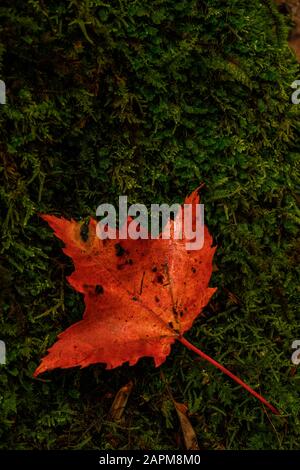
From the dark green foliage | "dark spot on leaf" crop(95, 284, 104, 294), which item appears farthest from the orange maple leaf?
the dark green foliage

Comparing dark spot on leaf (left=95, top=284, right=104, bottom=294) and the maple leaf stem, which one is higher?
dark spot on leaf (left=95, top=284, right=104, bottom=294)

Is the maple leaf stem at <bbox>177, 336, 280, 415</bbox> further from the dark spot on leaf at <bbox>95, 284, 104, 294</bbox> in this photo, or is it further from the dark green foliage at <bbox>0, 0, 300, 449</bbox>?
the dark spot on leaf at <bbox>95, 284, 104, 294</bbox>

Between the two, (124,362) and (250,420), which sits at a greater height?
(124,362)

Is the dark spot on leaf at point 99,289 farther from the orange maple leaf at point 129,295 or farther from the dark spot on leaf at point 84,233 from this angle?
the dark spot on leaf at point 84,233

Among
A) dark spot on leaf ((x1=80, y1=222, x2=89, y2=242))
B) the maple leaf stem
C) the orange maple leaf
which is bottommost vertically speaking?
the maple leaf stem

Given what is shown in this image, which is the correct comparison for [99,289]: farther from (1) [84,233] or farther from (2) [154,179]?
(2) [154,179]

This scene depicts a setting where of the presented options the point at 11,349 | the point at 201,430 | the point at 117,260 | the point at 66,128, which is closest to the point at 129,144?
the point at 66,128
